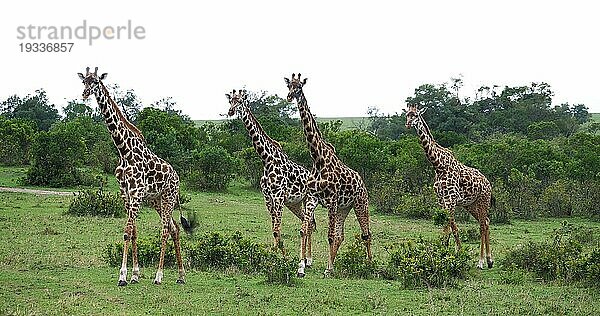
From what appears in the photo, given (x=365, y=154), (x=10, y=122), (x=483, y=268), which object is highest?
(x=10, y=122)

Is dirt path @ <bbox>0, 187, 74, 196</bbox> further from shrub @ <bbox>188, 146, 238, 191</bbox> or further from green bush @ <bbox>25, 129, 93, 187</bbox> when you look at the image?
shrub @ <bbox>188, 146, 238, 191</bbox>

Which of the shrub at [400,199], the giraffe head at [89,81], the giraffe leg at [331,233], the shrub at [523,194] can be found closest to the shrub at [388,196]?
the shrub at [400,199]

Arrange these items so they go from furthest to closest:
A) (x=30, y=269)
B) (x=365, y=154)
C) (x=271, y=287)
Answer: (x=365, y=154)
(x=30, y=269)
(x=271, y=287)

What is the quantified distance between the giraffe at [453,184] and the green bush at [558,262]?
969mm

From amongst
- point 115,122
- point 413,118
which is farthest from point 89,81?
point 413,118

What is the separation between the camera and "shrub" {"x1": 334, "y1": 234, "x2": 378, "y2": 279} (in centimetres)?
1185

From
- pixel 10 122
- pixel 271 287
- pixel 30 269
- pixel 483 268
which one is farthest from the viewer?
pixel 10 122

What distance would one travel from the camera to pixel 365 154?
26.7 metres

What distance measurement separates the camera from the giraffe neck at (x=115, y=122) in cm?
1071

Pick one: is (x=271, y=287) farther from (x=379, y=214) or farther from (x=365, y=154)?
(x=365, y=154)

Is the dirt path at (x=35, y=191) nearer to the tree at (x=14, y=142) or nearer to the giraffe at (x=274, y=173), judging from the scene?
Answer: the tree at (x=14, y=142)

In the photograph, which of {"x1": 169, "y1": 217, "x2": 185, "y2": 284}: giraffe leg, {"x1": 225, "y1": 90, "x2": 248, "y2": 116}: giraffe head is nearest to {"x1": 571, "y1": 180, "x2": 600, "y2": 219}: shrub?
{"x1": 225, "y1": 90, "x2": 248, "y2": 116}: giraffe head

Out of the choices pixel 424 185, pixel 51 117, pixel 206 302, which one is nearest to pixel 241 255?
pixel 206 302

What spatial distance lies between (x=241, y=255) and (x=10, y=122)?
2900 cm
